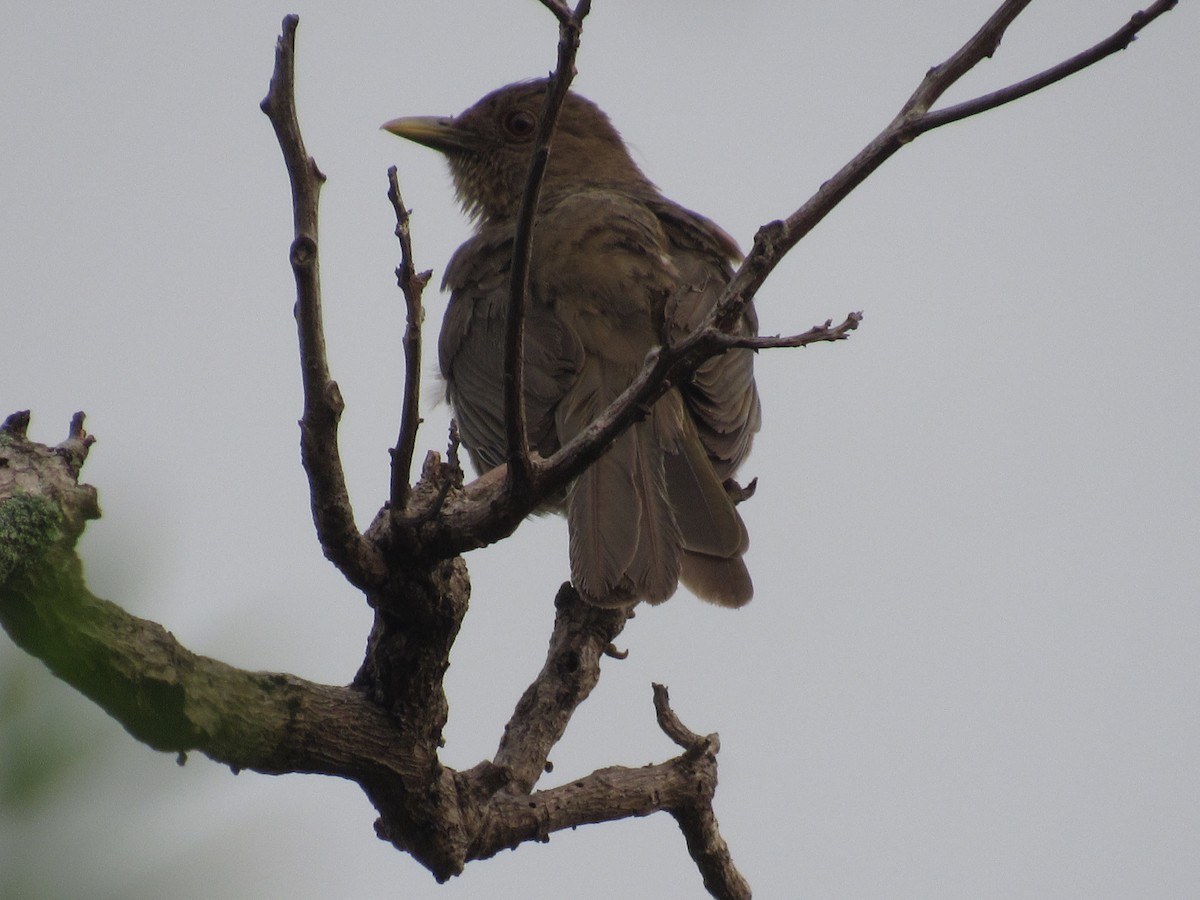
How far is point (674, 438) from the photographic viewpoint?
16.7 feet

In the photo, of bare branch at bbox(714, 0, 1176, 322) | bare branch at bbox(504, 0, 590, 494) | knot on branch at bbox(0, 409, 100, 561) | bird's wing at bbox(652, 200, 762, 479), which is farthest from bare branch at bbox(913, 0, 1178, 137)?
bird's wing at bbox(652, 200, 762, 479)

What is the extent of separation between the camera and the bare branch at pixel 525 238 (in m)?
2.26

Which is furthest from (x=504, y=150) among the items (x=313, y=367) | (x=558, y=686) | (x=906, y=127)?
(x=313, y=367)

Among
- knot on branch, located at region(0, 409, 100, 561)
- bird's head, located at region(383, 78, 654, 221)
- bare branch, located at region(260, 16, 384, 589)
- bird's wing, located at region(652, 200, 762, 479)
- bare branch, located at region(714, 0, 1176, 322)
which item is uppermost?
bird's head, located at region(383, 78, 654, 221)

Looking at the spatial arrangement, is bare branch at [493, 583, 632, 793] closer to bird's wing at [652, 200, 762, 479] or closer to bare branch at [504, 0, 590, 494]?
bird's wing at [652, 200, 762, 479]

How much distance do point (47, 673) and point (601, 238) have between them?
4902 millimetres

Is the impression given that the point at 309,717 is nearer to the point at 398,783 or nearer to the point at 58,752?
the point at 398,783

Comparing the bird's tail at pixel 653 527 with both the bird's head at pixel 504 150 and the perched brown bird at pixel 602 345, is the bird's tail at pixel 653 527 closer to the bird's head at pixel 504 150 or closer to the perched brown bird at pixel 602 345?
the perched brown bird at pixel 602 345

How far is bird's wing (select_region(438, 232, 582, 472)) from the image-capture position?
17.5 ft

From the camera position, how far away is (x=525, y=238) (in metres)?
2.50

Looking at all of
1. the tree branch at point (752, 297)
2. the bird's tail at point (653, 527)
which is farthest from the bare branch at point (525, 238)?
the bird's tail at point (653, 527)

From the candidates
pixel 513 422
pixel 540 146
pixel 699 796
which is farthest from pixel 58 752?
pixel 699 796

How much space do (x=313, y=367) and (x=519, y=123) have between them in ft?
16.3

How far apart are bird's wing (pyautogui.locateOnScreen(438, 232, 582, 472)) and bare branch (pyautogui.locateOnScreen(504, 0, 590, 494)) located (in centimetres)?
242
